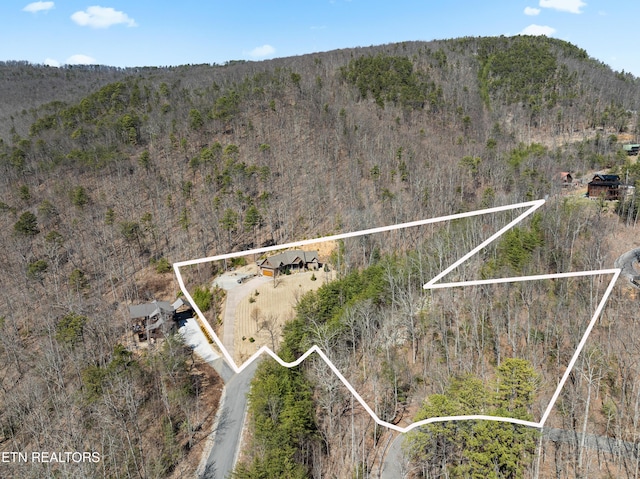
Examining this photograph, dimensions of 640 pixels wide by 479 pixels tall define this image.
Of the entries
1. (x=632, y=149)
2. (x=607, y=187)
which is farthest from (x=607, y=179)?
(x=632, y=149)

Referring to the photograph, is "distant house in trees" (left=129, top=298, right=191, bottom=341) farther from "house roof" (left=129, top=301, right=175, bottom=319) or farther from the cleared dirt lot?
the cleared dirt lot

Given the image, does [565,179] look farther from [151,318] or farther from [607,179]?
[151,318]

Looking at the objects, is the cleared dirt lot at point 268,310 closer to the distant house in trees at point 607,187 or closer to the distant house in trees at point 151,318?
the distant house in trees at point 151,318

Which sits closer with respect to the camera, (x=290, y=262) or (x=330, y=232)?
(x=290, y=262)

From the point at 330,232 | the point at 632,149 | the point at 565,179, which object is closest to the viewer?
the point at 330,232

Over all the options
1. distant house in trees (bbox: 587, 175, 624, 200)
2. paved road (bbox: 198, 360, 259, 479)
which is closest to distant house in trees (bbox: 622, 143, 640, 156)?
distant house in trees (bbox: 587, 175, 624, 200)

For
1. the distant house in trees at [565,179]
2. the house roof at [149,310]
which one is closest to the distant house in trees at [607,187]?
the distant house in trees at [565,179]
